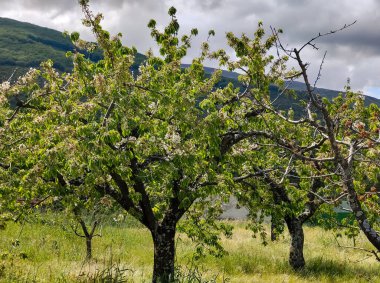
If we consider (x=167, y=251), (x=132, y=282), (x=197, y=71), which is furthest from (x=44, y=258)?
(x=197, y=71)

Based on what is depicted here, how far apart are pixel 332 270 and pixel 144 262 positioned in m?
8.07

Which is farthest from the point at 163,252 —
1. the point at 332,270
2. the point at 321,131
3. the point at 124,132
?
the point at 332,270

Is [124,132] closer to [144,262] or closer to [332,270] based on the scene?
[144,262]

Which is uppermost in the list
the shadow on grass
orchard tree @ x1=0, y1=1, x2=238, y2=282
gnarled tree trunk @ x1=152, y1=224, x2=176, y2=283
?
orchard tree @ x1=0, y1=1, x2=238, y2=282

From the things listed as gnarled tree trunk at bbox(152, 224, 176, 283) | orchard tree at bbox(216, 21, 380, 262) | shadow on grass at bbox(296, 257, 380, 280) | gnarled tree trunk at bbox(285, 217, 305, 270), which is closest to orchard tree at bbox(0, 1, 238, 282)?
gnarled tree trunk at bbox(152, 224, 176, 283)

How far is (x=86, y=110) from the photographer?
7395 mm

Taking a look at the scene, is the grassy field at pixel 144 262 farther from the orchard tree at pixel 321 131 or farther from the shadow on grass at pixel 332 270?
the orchard tree at pixel 321 131

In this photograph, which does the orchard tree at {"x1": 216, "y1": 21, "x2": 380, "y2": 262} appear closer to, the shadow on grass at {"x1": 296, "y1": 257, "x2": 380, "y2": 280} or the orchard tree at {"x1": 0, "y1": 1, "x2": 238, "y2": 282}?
the orchard tree at {"x1": 0, "y1": 1, "x2": 238, "y2": 282}

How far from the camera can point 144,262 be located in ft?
55.1

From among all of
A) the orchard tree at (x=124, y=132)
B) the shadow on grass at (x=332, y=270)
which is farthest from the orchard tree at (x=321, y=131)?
the shadow on grass at (x=332, y=270)

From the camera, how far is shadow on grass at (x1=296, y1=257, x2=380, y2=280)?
54.2ft

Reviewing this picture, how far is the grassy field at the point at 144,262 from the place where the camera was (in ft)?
39.1

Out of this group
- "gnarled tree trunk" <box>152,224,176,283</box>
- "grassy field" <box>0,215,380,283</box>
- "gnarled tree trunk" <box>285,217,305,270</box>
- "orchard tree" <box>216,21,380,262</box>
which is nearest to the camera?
"orchard tree" <box>216,21,380,262</box>

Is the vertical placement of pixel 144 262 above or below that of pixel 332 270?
above
